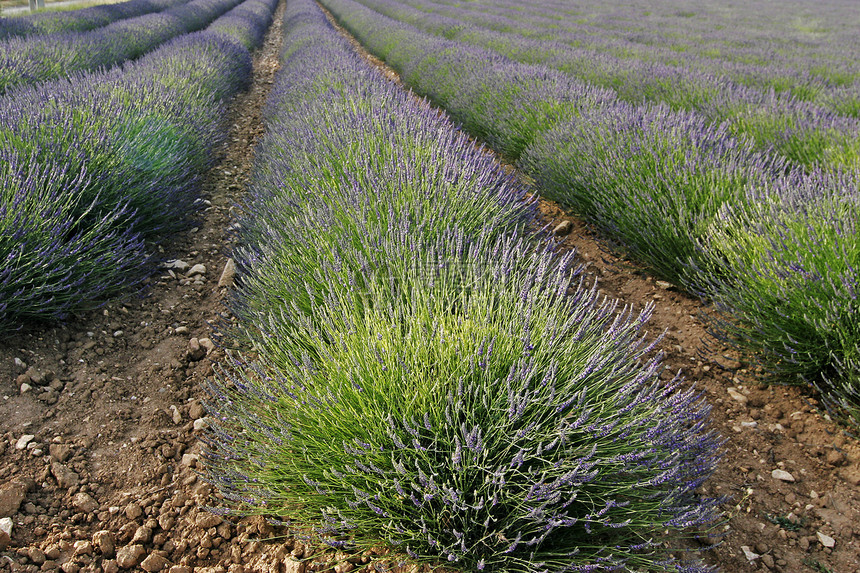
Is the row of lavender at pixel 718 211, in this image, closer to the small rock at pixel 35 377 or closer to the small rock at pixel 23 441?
the small rock at pixel 23 441

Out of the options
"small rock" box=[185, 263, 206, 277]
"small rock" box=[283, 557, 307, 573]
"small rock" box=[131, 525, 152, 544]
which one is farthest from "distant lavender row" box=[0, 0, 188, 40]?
"small rock" box=[283, 557, 307, 573]

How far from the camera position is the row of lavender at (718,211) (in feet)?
7.75

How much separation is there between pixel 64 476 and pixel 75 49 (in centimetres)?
709

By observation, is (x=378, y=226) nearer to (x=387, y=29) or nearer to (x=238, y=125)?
(x=238, y=125)

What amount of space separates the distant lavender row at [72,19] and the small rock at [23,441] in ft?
→ 26.3

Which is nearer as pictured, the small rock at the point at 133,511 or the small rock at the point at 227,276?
the small rock at the point at 133,511

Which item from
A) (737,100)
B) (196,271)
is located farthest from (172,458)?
(737,100)

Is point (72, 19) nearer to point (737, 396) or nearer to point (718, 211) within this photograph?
point (718, 211)

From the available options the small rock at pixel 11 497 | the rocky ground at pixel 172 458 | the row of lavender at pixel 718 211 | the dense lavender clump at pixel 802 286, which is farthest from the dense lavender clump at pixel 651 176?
the small rock at pixel 11 497

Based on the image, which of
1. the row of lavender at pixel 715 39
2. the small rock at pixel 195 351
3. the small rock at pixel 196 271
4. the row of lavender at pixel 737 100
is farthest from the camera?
the row of lavender at pixel 715 39

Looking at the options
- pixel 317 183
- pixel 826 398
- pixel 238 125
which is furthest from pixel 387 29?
pixel 826 398

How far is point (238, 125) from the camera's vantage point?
6.62m

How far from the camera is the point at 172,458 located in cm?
208

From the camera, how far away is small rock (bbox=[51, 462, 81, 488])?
1920 millimetres
